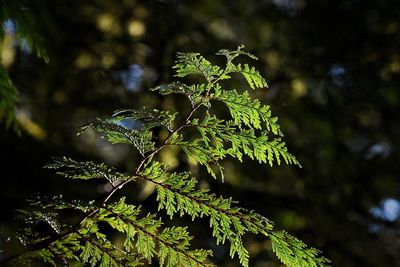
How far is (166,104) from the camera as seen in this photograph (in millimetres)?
3244

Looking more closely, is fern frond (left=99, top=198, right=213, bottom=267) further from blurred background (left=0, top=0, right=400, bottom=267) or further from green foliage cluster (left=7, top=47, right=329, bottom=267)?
blurred background (left=0, top=0, right=400, bottom=267)

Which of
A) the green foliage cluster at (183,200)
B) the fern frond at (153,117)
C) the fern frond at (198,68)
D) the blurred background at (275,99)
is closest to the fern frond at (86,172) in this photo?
the green foliage cluster at (183,200)

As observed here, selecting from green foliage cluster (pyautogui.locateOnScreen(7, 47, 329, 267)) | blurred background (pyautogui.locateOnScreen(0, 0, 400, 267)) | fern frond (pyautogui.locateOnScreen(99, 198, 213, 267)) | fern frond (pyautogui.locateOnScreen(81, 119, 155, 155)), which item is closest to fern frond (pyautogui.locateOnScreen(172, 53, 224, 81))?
green foliage cluster (pyautogui.locateOnScreen(7, 47, 329, 267))

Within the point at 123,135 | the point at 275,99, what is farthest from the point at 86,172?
the point at 275,99

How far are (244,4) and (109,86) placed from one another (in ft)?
4.19

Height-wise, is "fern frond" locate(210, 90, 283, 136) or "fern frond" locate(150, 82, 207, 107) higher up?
"fern frond" locate(210, 90, 283, 136)

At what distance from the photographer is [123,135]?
40.0 inches

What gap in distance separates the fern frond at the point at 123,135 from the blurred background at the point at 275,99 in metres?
2.05

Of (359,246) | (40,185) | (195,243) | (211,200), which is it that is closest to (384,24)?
(359,246)

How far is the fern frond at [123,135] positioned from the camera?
99 cm

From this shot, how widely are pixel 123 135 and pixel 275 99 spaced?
2771 millimetres

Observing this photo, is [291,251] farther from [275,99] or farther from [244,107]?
[275,99]

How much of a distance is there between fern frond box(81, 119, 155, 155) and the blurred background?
205 cm

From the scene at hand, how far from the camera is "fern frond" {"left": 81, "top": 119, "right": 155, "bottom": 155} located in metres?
0.99
